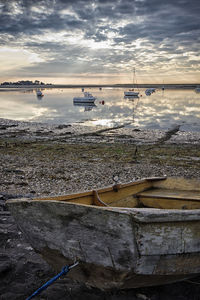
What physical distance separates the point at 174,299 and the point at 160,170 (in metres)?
8.86

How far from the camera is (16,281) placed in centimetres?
491

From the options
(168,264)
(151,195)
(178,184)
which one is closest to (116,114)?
(178,184)

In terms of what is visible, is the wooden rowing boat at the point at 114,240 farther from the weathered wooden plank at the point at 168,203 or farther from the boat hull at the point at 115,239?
the weathered wooden plank at the point at 168,203

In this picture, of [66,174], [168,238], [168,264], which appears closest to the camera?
[168,238]

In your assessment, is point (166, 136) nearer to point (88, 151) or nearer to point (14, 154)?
point (88, 151)

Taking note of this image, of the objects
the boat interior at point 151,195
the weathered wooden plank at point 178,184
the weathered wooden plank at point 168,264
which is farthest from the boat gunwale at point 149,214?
the weathered wooden plank at point 178,184

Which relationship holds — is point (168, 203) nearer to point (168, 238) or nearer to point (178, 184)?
point (178, 184)

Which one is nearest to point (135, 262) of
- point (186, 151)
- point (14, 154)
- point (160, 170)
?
point (160, 170)

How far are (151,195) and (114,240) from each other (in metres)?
2.89

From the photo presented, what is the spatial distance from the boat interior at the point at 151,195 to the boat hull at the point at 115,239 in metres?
1.25

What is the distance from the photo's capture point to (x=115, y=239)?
3.91m

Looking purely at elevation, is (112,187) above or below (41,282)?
above

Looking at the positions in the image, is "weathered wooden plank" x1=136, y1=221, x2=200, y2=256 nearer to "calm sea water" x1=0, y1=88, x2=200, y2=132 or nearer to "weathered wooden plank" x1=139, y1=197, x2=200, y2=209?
"weathered wooden plank" x1=139, y1=197, x2=200, y2=209

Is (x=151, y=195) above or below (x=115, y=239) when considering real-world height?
below
